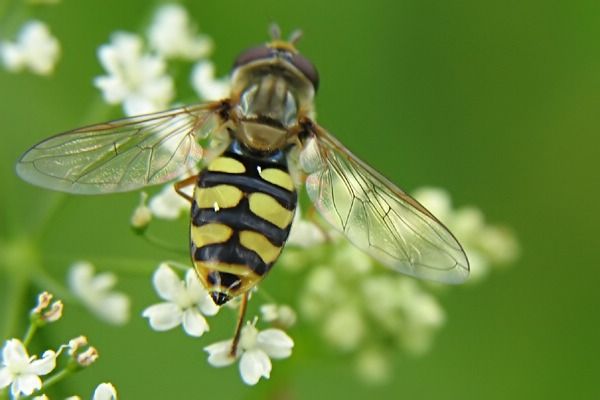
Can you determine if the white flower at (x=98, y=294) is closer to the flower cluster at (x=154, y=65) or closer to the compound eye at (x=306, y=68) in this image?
the flower cluster at (x=154, y=65)

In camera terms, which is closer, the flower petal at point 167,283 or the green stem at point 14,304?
the flower petal at point 167,283

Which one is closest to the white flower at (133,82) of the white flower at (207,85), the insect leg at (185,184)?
the white flower at (207,85)

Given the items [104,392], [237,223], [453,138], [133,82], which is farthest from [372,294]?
[453,138]

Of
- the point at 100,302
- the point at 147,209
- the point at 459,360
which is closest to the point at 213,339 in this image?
the point at 100,302

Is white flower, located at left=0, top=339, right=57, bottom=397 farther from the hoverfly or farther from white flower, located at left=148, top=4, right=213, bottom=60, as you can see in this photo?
white flower, located at left=148, top=4, right=213, bottom=60

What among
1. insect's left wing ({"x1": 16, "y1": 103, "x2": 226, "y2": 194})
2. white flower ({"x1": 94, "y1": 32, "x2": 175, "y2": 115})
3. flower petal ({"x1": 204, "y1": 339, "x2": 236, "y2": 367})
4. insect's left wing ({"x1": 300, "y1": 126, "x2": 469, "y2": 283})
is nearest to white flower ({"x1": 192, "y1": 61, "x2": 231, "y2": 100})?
white flower ({"x1": 94, "y1": 32, "x2": 175, "y2": 115})

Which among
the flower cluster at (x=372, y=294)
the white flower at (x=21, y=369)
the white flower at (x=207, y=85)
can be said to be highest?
the white flower at (x=207, y=85)

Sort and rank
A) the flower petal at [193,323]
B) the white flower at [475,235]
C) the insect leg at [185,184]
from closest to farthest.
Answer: the flower petal at [193,323] → the insect leg at [185,184] → the white flower at [475,235]

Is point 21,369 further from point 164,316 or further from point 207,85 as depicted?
point 207,85
